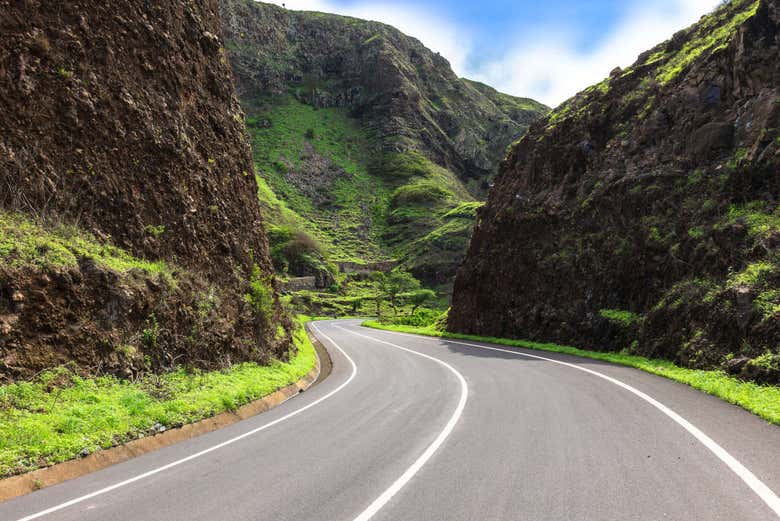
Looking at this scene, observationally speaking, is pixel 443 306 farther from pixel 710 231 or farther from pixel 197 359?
pixel 197 359

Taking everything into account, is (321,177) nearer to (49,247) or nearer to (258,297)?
(258,297)

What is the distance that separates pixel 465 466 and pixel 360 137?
415ft

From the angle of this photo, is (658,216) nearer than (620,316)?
No

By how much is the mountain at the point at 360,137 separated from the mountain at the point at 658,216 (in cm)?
5380

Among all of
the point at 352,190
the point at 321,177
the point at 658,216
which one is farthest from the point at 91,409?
the point at 352,190

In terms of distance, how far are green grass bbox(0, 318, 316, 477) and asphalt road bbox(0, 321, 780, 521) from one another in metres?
0.81

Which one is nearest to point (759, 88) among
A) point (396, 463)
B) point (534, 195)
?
point (534, 195)

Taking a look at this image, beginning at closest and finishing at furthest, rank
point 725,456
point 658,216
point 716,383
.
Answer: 1. point 725,456
2. point 716,383
3. point 658,216

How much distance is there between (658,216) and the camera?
19.0m

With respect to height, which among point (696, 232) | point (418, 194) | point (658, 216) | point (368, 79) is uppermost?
point (368, 79)

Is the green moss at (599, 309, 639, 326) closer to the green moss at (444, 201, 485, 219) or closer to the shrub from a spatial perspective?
the shrub

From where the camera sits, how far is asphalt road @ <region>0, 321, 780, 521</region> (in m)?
4.53

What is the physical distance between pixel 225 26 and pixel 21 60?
128492 millimetres

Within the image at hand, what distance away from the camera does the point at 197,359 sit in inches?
483
